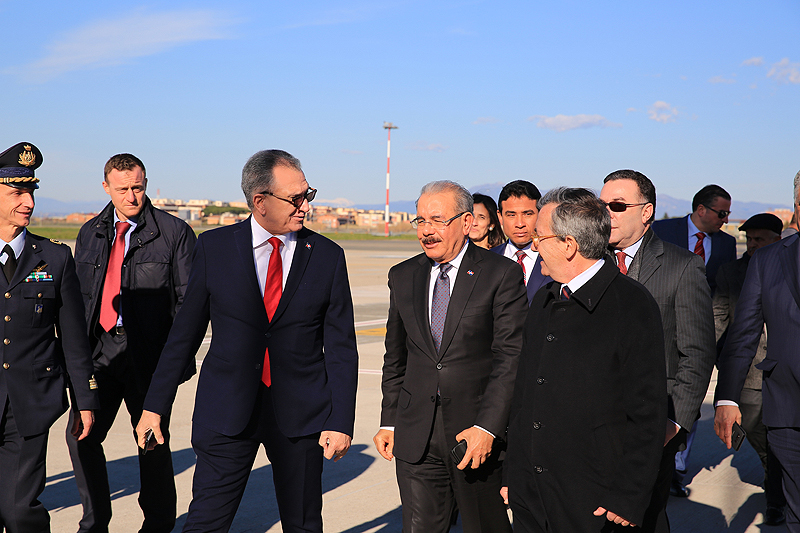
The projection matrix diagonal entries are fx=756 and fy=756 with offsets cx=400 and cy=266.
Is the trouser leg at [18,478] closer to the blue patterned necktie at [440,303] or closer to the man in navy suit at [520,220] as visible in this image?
the blue patterned necktie at [440,303]

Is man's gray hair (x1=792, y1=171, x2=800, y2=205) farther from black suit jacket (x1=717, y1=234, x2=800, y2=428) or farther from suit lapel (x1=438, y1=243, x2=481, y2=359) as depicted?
suit lapel (x1=438, y1=243, x2=481, y2=359)

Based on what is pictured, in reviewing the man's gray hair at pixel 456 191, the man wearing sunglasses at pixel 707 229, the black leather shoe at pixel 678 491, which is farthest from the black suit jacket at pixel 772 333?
the man wearing sunglasses at pixel 707 229

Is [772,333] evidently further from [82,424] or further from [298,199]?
[82,424]

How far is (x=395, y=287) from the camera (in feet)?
12.5

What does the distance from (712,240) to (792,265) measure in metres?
3.94

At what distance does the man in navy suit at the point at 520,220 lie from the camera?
544cm

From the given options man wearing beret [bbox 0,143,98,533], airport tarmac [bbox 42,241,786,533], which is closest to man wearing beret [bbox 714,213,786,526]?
airport tarmac [bbox 42,241,786,533]

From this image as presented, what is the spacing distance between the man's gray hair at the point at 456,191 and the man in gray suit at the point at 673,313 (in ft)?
2.54

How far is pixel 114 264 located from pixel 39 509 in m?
1.69

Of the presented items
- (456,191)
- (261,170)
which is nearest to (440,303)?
(456,191)

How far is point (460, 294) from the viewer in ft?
11.8

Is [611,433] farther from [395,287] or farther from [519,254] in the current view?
[519,254]

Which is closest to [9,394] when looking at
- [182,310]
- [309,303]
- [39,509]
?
[39,509]

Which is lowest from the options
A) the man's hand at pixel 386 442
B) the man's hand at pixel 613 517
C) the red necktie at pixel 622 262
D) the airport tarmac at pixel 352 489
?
the airport tarmac at pixel 352 489
